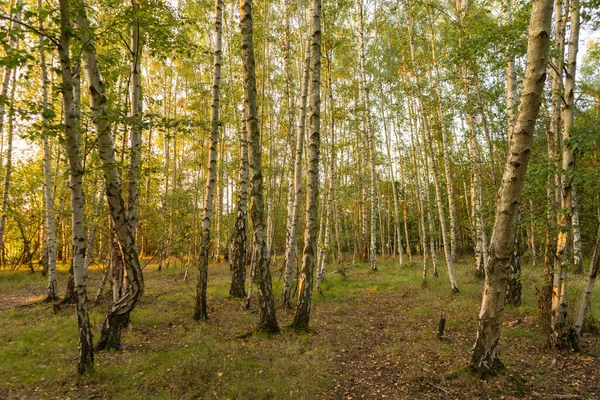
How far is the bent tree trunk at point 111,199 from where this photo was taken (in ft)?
16.7

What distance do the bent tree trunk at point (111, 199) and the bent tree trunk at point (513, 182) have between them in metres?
5.55

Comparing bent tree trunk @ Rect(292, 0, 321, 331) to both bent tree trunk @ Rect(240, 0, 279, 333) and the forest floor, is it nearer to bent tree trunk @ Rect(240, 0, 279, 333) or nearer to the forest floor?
the forest floor

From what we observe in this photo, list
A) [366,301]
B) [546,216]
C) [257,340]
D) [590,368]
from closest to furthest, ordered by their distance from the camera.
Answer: [590,368], [546,216], [257,340], [366,301]

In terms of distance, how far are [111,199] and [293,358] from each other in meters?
4.13

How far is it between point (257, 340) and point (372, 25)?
17.9 meters

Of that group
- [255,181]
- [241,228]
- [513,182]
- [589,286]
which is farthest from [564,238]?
[241,228]

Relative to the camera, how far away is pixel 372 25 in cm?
1805

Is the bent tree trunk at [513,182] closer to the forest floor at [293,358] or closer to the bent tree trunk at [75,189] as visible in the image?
the forest floor at [293,358]

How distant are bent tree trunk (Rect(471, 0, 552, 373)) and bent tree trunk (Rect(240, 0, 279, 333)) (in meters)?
3.89

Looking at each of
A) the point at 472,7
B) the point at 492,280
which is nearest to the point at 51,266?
the point at 492,280

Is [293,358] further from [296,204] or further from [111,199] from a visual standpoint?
[111,199]

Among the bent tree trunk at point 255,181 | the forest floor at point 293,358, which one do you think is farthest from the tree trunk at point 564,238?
the bent tree trunk at point 255,181

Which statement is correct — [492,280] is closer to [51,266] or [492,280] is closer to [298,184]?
[298,184]

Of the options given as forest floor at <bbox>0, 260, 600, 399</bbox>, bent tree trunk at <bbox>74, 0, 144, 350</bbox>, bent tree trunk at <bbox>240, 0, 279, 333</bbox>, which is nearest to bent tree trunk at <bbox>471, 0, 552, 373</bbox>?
forest floor at <bbox>0, 260, 600, 399</bbox>
